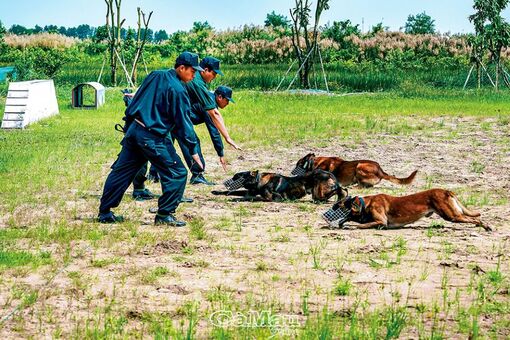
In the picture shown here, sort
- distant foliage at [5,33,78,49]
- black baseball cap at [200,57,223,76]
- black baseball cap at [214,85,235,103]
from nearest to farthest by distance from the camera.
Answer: black baseball cap at [200,57,223,76], black baseball cap at [214,85,235,103], distant foliage at [5,33,78,49]

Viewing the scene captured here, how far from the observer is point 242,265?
9031mm

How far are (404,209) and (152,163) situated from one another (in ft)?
8.91

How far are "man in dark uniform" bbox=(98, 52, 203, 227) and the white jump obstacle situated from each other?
42.3ft

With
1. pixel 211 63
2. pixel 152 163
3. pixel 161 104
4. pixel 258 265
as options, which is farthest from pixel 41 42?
pixel 258 265

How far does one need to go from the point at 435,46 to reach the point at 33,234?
1623 inches

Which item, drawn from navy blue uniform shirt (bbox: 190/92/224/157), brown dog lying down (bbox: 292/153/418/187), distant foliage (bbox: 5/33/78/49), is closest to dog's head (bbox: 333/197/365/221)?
brown dog lying down (bbox: 292/153/418/187)

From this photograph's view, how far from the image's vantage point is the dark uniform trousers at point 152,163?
10.7m

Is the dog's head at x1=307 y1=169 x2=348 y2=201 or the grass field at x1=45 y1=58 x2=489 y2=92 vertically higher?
the dog's head at x1=307 y1=169 x2=348 y2=201

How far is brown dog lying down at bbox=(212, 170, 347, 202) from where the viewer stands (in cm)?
1270

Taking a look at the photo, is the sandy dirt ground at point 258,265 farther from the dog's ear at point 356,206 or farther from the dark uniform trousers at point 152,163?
the dark uniform trousers at point 152,163

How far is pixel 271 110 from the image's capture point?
1096 inches

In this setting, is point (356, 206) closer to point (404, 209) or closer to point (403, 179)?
point (404, 209)

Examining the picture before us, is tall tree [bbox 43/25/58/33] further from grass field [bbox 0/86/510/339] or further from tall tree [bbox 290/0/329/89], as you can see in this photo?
grass field [bbox 0/86/510/339]

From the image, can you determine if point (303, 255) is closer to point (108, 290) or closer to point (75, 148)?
point (108, 290)
